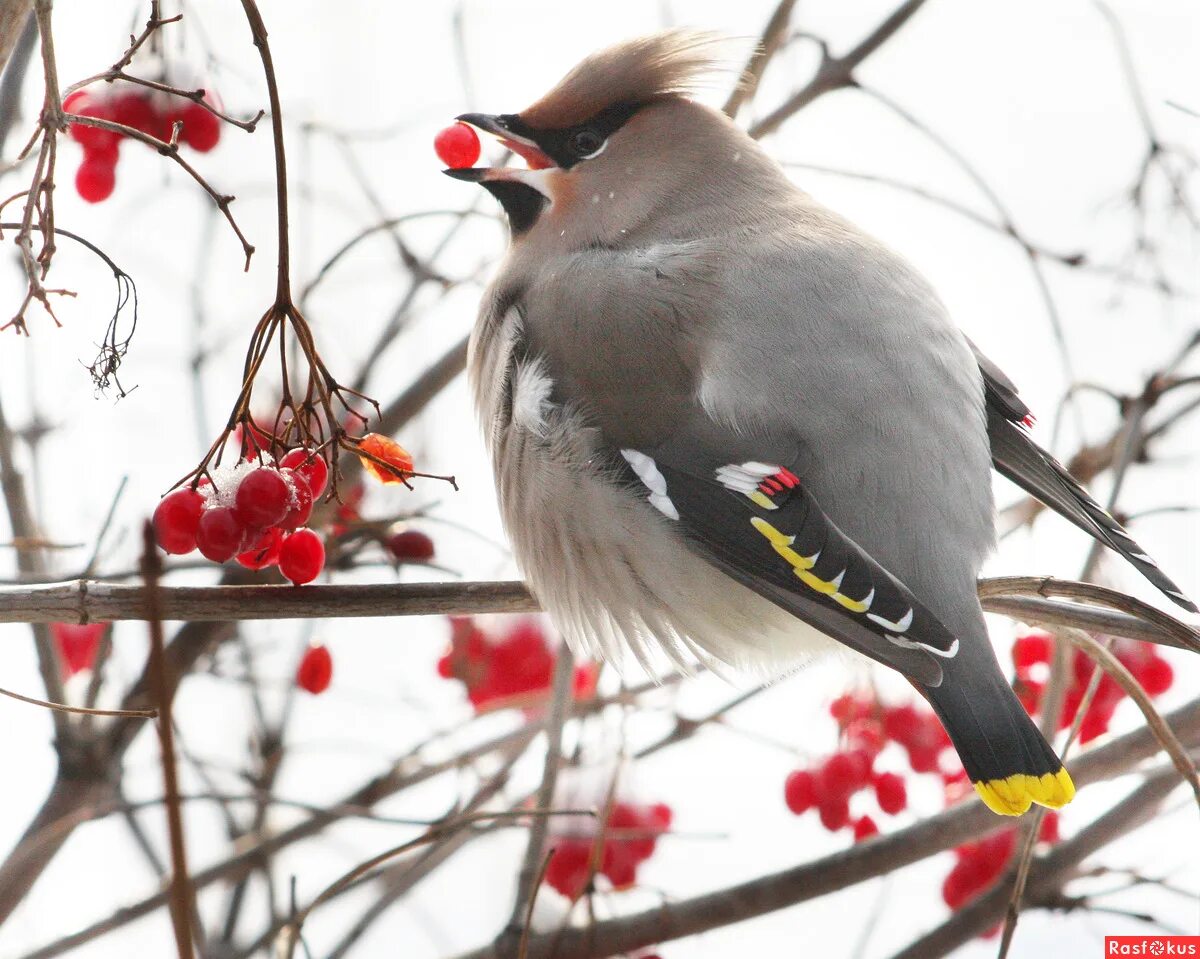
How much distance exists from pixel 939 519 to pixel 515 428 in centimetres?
77

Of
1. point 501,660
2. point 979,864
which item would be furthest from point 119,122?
point 979,864

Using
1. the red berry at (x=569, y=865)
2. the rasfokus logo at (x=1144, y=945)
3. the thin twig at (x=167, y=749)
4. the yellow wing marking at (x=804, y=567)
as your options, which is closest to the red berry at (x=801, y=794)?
the red berry at (x=569, y=865)

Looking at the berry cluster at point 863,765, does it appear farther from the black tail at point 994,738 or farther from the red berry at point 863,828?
the black tail at point 994,738

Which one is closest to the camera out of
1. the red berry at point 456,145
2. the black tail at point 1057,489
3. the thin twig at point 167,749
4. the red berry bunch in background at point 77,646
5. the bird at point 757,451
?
the thin twig at point 167,749

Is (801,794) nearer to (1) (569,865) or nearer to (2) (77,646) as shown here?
(1) (569,865)

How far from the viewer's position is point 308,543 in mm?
1915

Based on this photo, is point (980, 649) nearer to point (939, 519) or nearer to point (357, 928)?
point (939, 519)

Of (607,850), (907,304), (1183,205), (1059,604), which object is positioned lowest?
(607,850)

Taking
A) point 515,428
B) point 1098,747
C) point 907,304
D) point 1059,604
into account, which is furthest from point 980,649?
point 515,428

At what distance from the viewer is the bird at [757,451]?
2148 millimetres

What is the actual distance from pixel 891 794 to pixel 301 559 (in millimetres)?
1624

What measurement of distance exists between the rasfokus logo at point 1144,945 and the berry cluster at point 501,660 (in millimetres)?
1167

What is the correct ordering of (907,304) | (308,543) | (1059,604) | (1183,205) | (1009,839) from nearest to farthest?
(308,543) < (1059,604) < (907,304) < (1183,205) < (1009,839)

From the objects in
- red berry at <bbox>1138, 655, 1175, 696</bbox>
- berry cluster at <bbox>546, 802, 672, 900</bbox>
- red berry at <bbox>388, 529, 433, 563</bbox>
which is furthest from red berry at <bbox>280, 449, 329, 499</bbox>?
red berry at <bbox>1138, 655, 1175, 696</bbox>
